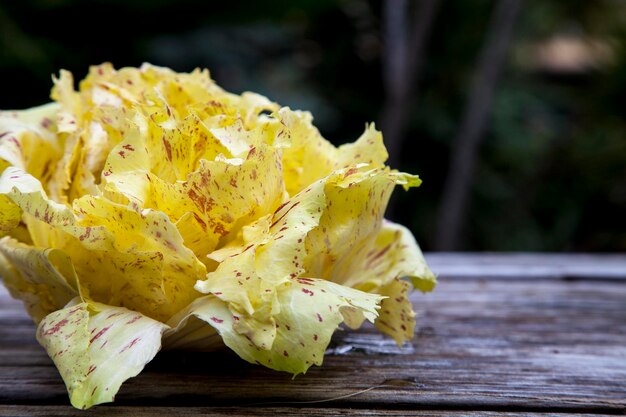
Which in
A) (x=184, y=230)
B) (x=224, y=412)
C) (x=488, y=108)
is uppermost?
(x=488, y=108)

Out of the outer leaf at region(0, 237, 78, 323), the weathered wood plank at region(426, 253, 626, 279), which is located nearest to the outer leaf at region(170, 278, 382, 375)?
the outer leaf at region(0, 237, 78, 323)

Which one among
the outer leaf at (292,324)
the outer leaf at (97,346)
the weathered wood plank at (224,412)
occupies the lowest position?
the weathered wood plank at (224,412)

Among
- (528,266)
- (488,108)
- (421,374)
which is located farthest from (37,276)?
(488,108)

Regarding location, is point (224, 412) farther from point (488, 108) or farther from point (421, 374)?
point (488, 108)

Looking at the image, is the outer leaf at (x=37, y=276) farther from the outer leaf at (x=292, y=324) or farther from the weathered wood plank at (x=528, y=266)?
the weathered wood plank at (x=528, y=266)

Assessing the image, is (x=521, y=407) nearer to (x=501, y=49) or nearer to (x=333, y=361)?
(x=333, y=361)

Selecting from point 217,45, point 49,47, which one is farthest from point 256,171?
point 217,45

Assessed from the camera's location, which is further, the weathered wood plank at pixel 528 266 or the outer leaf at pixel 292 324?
the weathered wood plank at pixel 528 266

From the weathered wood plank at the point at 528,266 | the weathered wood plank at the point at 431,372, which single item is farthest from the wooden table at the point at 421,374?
the weathered wood plank at the point at 528,266
